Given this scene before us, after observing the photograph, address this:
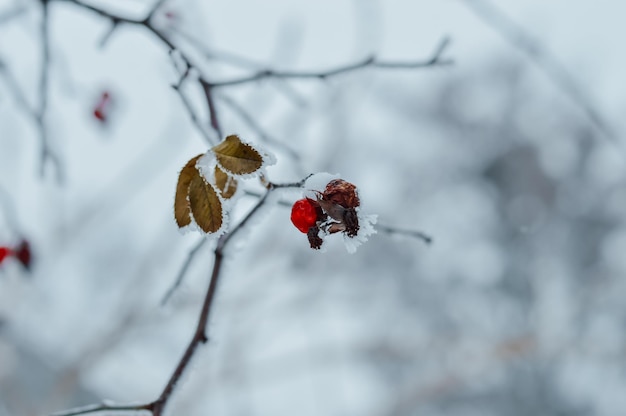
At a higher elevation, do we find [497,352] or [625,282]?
[625,282]

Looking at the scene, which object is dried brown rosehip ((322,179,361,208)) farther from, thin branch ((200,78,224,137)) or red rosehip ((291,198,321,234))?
thin branch ((200,78,224,137))

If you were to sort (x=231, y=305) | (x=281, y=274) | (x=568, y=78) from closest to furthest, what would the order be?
(x=568, y=78) < (x=231, y=305) < (x=281, y=274)

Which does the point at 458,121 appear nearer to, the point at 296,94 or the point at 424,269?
the point at 424,269

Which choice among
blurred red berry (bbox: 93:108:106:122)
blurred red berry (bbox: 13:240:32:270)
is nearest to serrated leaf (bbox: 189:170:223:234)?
blurred red berry (bbox: 13:240:32:270)

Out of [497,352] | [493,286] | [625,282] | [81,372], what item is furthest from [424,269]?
[81,372]

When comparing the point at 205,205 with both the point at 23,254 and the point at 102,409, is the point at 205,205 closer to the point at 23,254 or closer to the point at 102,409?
the point at 102,409

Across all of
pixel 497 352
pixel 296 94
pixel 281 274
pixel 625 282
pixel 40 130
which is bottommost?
pixel 40 130
